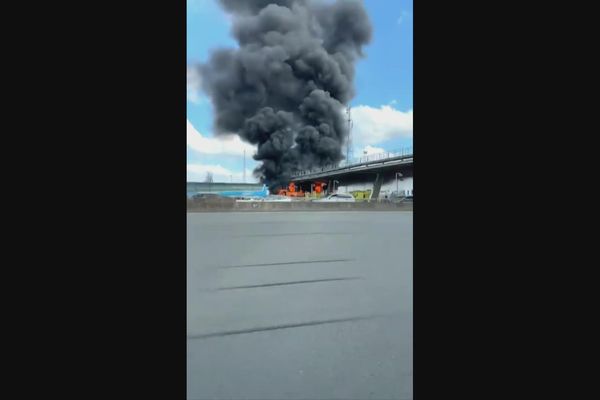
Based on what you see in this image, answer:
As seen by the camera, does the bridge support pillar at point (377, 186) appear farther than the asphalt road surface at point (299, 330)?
Yes

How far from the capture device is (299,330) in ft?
4.43

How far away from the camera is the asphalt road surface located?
98cm

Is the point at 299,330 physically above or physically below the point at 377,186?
below

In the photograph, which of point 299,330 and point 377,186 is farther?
point 377,186

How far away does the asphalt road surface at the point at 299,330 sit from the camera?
0.98 metres

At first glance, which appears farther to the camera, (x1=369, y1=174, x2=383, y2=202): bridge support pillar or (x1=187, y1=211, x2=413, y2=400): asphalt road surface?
(x1=369, y1=174, x2=383, y2=202): bridge support pillar

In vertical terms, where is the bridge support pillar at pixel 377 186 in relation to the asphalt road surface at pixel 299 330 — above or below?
above
